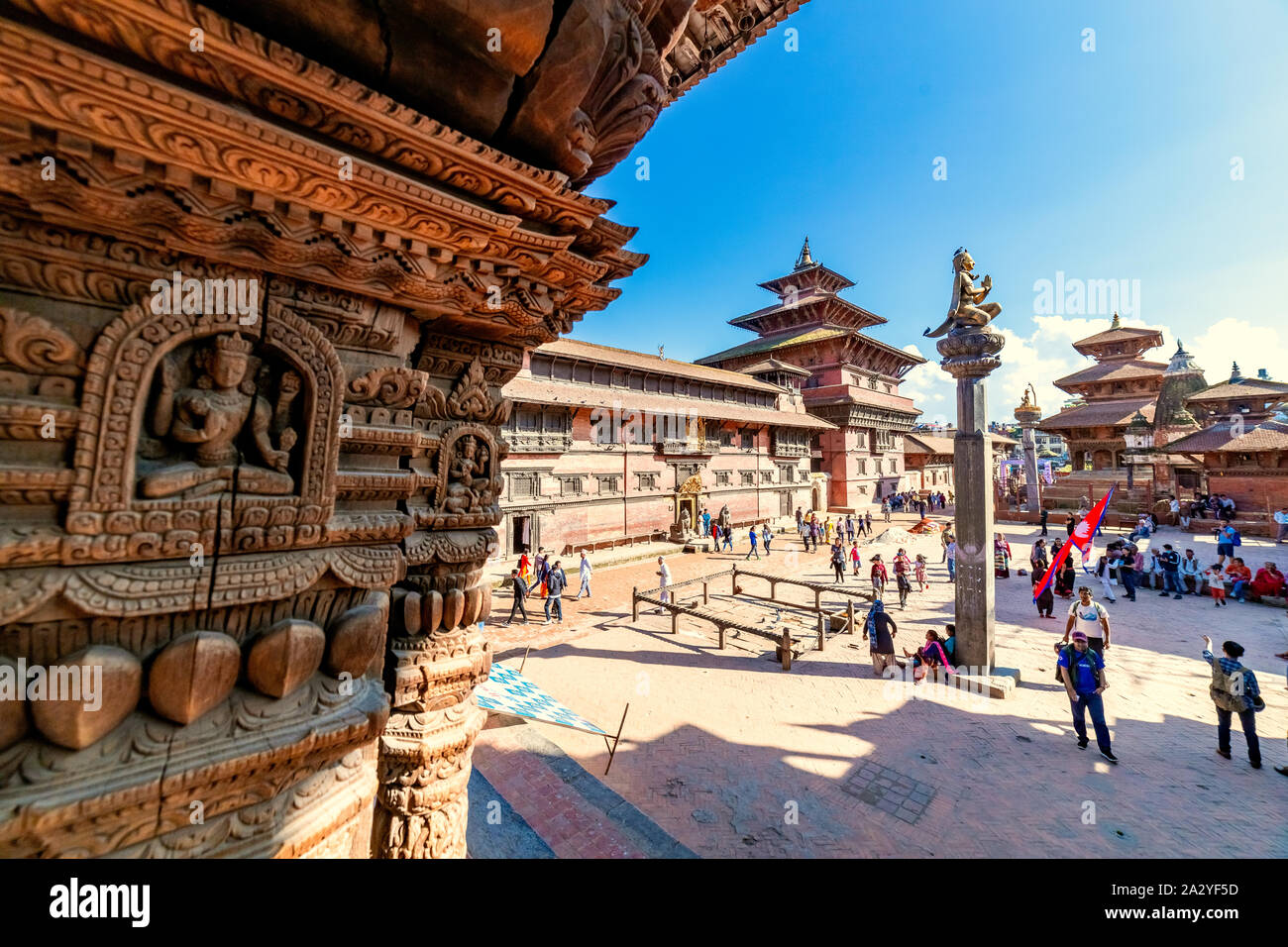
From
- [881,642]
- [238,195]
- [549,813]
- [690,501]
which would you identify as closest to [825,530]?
[690,501]

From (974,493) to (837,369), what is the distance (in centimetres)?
3206

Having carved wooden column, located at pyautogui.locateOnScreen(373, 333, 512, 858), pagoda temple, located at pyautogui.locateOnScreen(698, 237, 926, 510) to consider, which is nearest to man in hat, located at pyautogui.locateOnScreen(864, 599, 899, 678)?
carved wooden column, located at pyautogui.locateOnScreen(373, 333, 512, 858)

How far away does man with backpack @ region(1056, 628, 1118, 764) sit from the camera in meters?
6.63

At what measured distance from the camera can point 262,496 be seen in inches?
75.3

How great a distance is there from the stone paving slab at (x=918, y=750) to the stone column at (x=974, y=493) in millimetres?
1134

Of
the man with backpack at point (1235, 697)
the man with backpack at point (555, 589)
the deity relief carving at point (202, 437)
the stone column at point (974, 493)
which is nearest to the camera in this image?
the deity relief carving at point (202, 437)

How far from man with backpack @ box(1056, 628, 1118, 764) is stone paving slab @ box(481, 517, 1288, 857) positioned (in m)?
0.26

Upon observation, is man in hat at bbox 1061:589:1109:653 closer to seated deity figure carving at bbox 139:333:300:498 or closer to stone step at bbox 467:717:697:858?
stone step at bbox 467:717:697:858

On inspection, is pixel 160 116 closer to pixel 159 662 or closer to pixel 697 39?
pixel 159 662

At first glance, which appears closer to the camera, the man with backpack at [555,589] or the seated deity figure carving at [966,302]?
the seated deity figure carving at [966,302]

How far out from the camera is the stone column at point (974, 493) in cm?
895

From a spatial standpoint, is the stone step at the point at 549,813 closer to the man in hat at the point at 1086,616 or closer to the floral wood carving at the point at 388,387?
the floral wood carving at the point at 388,387

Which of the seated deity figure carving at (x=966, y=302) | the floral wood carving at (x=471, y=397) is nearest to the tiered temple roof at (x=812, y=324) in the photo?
the seated deity figure carving at (x=966, y=302)

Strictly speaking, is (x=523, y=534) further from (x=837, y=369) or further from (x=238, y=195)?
(x=837, y=369)
